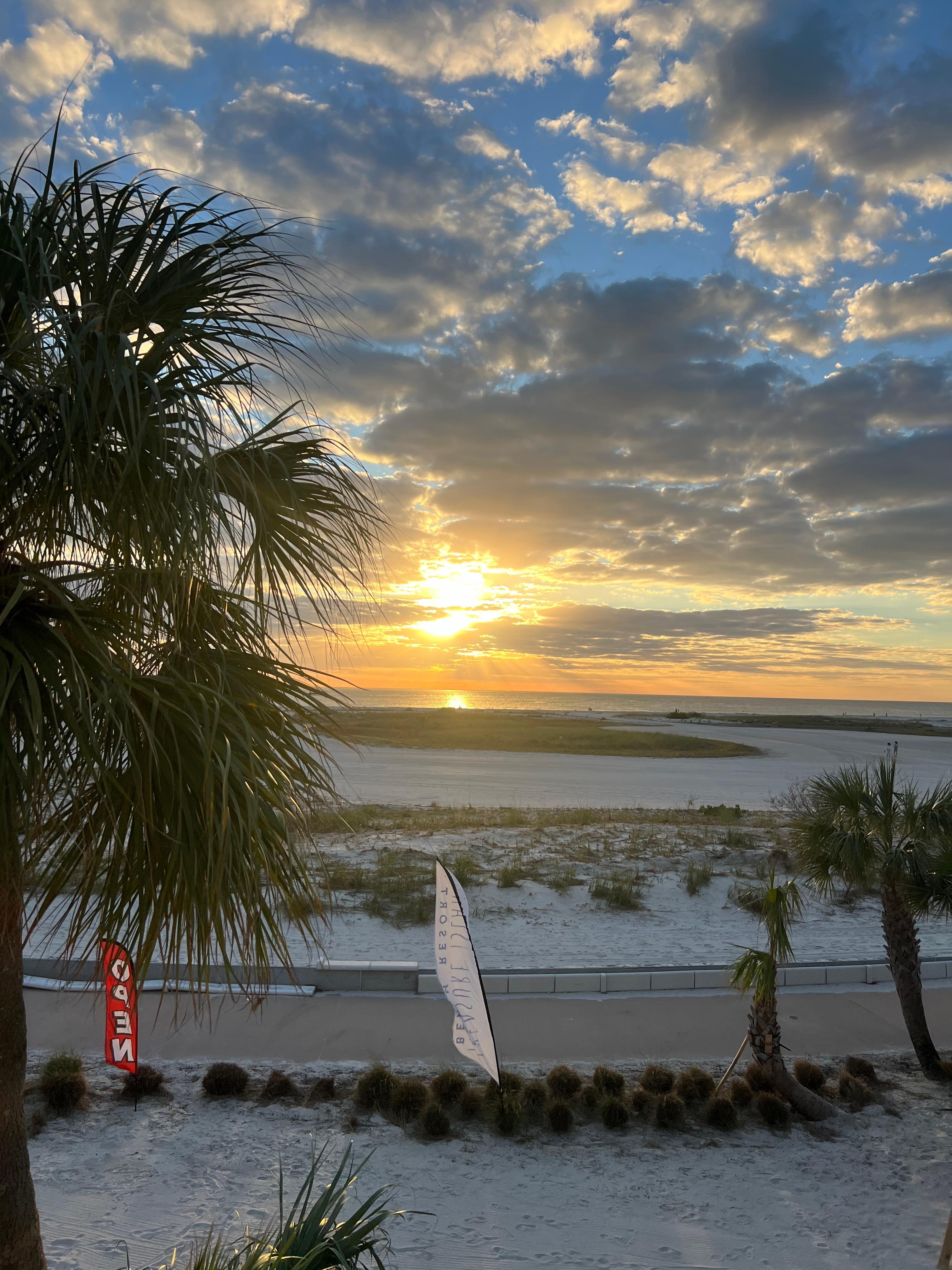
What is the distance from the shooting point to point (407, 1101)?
7164mm

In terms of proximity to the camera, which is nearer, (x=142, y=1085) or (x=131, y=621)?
(x=131, y=621)

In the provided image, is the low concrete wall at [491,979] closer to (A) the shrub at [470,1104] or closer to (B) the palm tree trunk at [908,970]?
(A) the shrub at [470,1104]

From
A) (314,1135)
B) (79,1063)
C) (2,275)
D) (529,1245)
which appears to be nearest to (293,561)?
(2,275)

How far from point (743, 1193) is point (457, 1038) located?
2423 millimetres

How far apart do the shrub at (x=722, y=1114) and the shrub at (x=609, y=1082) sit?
751mm

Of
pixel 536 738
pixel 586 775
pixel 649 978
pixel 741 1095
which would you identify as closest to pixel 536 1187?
pixel 741 1095

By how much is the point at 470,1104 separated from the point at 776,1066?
2701 mm

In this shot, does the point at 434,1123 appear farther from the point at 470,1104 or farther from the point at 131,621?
the point at 131,621

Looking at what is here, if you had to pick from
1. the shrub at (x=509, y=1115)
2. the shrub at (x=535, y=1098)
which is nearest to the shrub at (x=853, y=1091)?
the shrub at (x=535, y=1098)

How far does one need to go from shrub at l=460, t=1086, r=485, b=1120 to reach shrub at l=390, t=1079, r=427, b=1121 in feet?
1.07

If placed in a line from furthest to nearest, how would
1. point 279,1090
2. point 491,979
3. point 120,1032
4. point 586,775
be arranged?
point 586,775, point 491,979, point 279,1090, point 120,1032

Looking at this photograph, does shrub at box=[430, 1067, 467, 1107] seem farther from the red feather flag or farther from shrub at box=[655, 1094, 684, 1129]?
the red feather flag

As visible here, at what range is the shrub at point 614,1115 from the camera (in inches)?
279

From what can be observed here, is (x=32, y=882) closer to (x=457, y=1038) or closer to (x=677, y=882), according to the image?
(x=457, y=1038)
